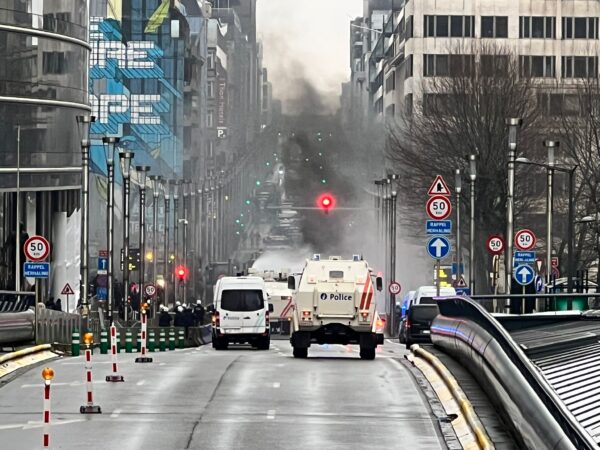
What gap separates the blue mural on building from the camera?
561 ft

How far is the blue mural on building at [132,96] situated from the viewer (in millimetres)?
171000

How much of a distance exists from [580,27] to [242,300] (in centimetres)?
9423

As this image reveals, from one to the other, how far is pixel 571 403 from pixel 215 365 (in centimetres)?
1997

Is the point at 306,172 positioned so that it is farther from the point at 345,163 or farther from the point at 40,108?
the point at 40,108

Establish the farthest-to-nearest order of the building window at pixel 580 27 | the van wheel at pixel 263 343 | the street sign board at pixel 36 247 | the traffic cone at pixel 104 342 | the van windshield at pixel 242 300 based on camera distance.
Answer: the building window at pixel 580 27 < the van windshield at pixel 242 300 < the van wheel at pixel 263 343 < the traffic cone at pixel 104 342 < the street sign board at pixel 36 247

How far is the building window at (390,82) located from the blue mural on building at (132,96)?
2380cm

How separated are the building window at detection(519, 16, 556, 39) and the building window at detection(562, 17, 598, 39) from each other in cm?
101

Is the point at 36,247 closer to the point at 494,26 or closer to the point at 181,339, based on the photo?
the point at 181,339

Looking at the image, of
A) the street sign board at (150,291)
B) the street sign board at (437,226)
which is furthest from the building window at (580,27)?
the street sign board at (437,226)

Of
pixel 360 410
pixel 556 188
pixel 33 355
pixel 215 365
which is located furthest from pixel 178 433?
pixel 556 188

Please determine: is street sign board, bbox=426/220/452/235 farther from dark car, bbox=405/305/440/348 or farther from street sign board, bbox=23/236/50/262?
dark car, bbox=405/305/440/348

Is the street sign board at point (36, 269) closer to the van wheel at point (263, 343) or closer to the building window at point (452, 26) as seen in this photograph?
the van wheel at point (263, 343)

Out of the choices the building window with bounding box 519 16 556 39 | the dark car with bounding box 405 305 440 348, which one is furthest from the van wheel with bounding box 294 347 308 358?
the building window with bounding box 519 16 556 39

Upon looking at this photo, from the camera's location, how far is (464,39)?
146375 millimetres
